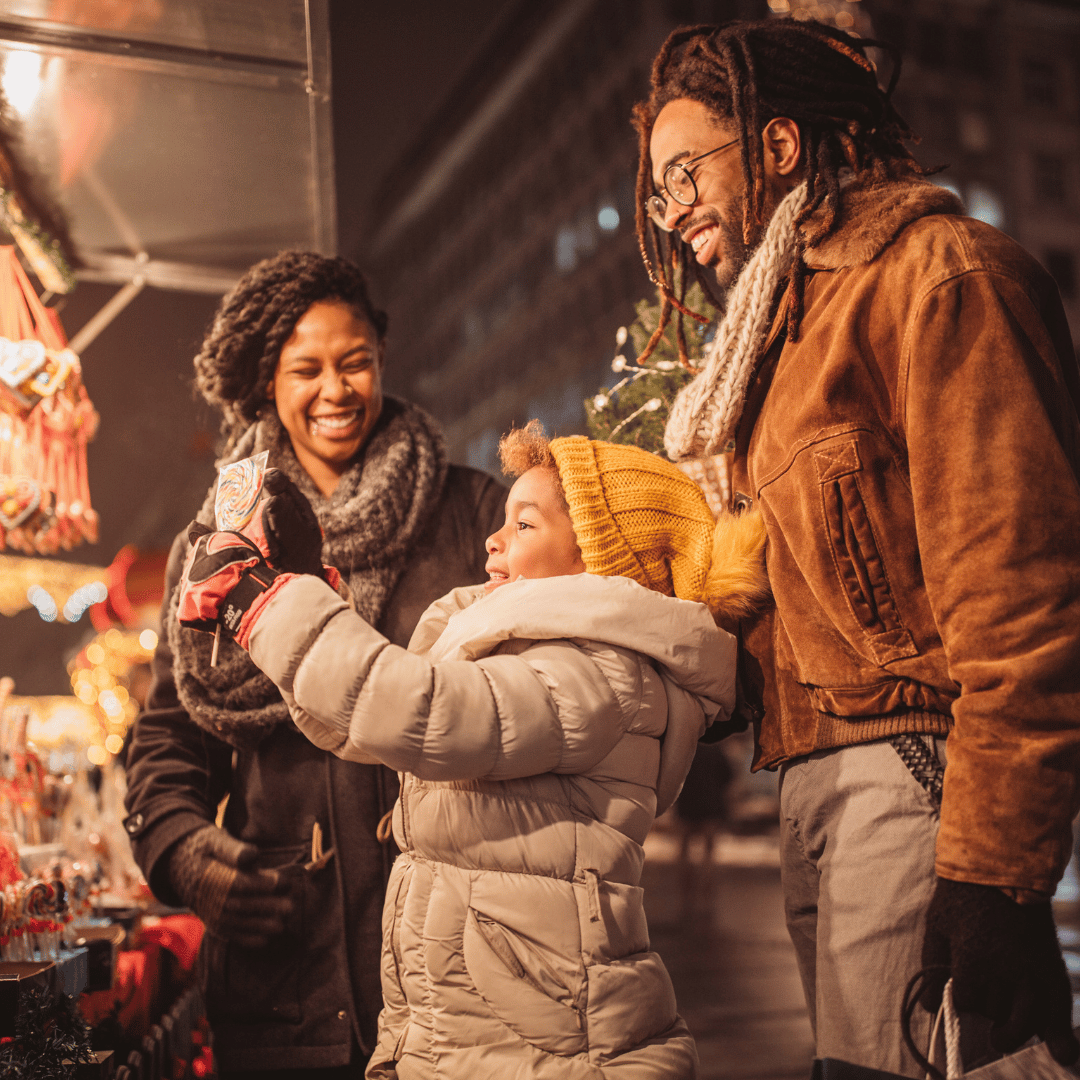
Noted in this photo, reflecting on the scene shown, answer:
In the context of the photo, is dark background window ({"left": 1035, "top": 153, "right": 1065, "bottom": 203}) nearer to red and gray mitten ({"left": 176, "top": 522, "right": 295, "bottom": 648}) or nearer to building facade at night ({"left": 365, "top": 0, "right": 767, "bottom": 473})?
building facade at night ({"left": 365, "top": 0, "right": 767, "bottom": 473})

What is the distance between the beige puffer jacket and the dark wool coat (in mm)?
513

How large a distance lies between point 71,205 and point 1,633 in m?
3.23

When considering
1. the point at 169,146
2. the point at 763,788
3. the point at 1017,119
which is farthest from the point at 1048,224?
the point at 169,146

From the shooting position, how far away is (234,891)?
2289 mm

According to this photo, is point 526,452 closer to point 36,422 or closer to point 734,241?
point 734,241

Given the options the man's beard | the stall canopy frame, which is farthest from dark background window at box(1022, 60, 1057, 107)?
the man's beard

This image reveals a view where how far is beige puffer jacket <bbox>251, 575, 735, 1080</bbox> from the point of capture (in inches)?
63.5

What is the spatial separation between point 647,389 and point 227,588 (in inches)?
53.0

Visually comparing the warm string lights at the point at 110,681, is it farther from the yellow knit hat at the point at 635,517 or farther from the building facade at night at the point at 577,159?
the building facade at night at the point at 577,159

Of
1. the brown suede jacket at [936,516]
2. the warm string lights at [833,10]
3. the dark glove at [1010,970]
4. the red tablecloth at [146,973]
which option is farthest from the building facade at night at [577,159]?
the dark glove at [1010,970]

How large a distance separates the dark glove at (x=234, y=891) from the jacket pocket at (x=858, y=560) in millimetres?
1492

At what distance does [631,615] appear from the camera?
69.7 inches

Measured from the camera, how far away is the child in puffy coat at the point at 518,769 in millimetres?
1617

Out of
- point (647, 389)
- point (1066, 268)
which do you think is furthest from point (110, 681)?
point (1066, 268)
